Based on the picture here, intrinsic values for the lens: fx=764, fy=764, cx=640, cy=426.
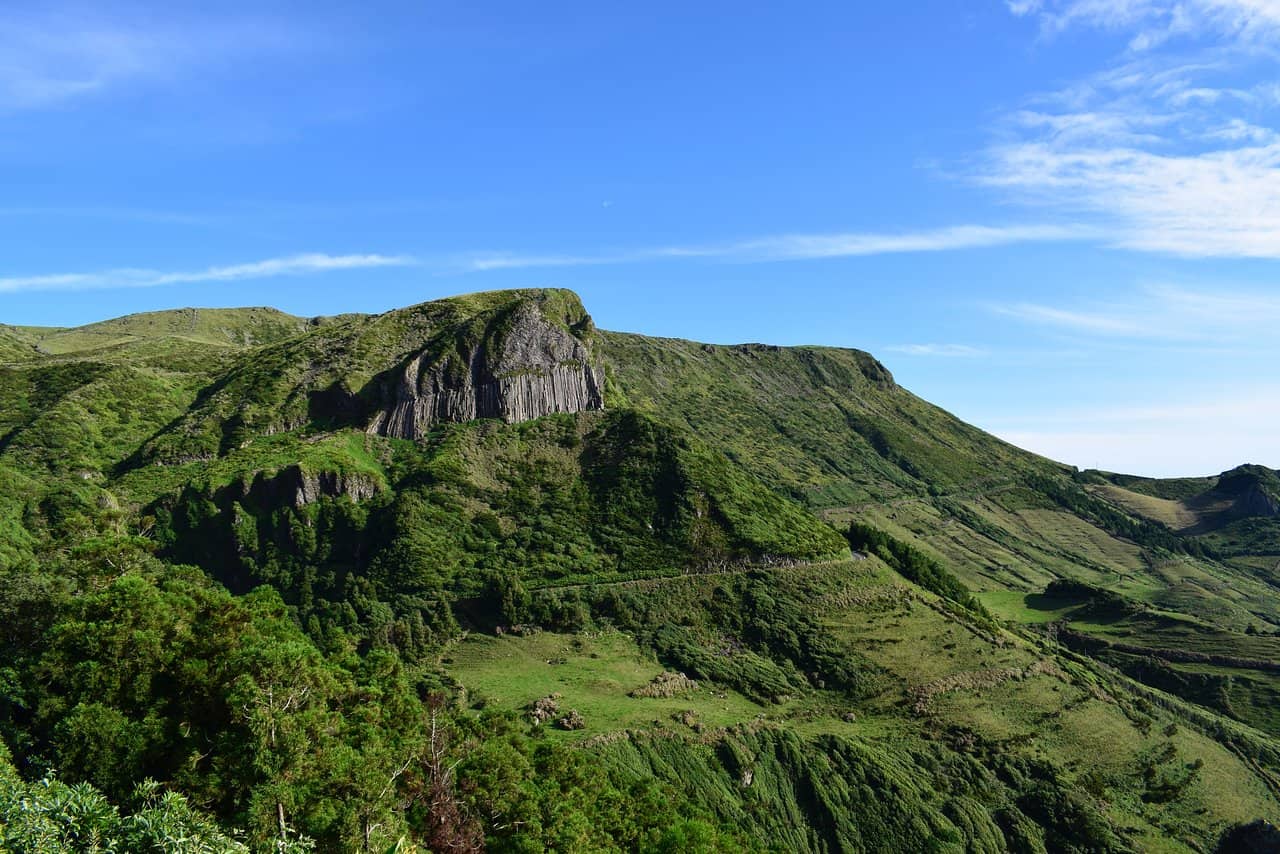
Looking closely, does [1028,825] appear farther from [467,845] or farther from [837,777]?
[467,845]

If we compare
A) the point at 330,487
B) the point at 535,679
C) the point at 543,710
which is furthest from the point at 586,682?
the point at 330,487

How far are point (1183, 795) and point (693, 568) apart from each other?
92.2m

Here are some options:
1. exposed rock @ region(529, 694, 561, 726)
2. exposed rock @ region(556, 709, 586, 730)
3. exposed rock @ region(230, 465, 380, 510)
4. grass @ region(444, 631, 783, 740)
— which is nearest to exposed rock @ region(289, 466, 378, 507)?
exposed rock @ region(230, 465, 380, 510)

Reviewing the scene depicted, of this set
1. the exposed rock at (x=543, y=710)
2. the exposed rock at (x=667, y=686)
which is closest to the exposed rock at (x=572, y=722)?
the exposed rock at (x=543, y=710)

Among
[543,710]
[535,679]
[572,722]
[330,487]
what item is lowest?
[572,722]

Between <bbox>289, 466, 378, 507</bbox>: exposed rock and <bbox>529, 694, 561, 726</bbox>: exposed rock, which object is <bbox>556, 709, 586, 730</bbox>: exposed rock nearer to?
<bbox>529, 694, 561, 726</bbox>: exposed rock

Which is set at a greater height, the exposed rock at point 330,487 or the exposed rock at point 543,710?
the exposed rock at point 330,487

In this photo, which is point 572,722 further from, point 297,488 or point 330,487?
point 330,487

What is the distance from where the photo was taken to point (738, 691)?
443ft

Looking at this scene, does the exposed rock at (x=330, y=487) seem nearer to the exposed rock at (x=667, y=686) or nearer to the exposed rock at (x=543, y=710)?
the exposed rock at (x=543, y=710)

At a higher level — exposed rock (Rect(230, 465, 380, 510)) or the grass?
exposed rock (Rect(230, 465, 380, 510))

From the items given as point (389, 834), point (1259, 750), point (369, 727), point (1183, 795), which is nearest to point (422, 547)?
point (369, 727)

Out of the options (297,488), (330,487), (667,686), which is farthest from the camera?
(330,487)

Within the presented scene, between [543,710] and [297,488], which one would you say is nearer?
[543,710]
